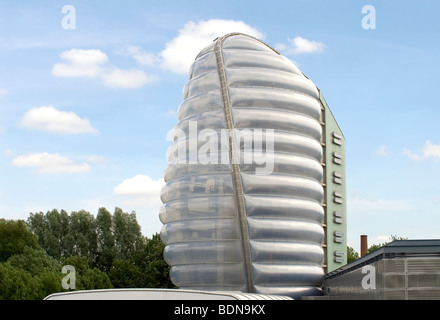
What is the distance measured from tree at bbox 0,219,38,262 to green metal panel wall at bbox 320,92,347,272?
39.1 m

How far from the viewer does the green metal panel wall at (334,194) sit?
45.4m

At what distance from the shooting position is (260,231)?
3856 centimetres

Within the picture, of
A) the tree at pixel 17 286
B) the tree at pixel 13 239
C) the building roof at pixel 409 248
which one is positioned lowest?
the tree at pixel 17 286

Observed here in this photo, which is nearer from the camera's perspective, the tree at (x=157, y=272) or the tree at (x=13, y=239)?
the tree at (x=157, y=272)

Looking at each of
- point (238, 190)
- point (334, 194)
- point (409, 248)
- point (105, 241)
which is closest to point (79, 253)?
point (105, 241)

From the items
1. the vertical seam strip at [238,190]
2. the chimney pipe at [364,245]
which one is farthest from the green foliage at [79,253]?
the vertical seam strip at [238,190]

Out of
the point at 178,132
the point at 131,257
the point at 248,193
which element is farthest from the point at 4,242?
the point at 248,193

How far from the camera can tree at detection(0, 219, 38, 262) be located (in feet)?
241

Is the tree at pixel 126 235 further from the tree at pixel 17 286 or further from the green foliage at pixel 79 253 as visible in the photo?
the tree at pixel 17 286

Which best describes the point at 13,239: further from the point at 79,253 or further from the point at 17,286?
the point at 17,286

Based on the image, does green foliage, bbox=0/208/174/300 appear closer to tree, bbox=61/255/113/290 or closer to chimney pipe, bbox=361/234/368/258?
tree, bbox=61/255/113/290

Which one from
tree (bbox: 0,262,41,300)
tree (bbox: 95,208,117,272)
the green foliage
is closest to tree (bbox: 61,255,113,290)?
the green foliage

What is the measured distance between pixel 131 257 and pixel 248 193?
47.2 m

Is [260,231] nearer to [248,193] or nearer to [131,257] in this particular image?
[248,193]
